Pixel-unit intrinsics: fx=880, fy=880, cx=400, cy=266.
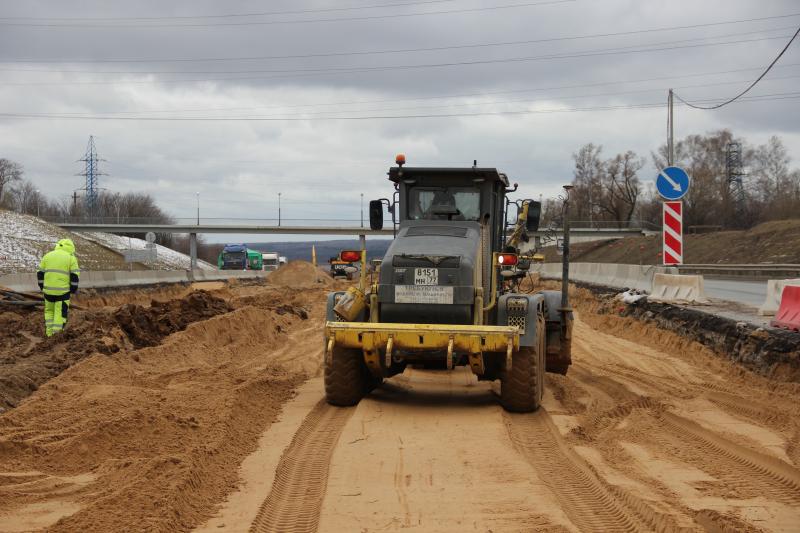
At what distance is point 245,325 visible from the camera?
17734 mm

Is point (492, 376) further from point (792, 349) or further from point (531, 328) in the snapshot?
point (792, 349)

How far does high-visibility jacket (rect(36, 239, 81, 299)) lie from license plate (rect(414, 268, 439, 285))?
8.22 meters

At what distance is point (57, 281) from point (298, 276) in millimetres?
36736

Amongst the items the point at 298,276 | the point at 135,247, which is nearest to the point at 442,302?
the point at 298,276

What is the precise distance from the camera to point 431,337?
8750 mm

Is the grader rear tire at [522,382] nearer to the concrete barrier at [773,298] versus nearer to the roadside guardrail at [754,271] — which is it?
the concrete barrier at [773,298]

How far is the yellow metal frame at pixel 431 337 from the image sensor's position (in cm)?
870

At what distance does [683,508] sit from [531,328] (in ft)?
12.0

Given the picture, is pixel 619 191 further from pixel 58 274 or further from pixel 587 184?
pixel 58 274

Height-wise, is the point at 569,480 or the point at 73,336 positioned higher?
the point at 73,336

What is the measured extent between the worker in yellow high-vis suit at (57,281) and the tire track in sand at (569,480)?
31.2 feet

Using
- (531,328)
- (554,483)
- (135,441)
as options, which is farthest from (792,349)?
(135,441)

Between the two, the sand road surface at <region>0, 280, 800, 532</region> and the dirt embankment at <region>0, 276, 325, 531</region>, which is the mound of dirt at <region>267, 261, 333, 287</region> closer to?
the dirt embankment at <region>0, 276, 325, 531</region>

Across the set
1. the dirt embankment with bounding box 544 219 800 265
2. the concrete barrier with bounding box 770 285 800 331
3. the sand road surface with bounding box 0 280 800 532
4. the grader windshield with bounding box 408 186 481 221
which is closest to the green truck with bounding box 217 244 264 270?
the dirt embankment with bounding box 544 219 800 265
